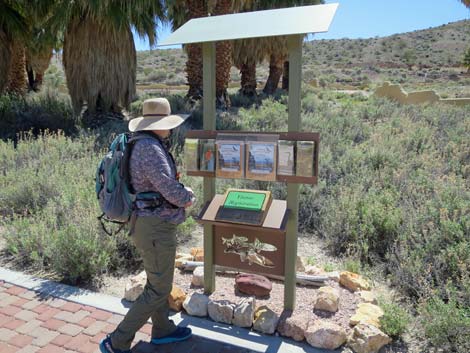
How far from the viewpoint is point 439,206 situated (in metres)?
4.93

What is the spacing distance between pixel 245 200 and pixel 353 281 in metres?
1.40

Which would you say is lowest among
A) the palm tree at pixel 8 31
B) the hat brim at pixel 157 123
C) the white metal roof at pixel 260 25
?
the hat brim at pixel 157 123

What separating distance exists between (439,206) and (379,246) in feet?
2.99

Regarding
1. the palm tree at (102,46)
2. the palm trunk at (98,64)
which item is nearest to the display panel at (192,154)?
the palm tree at (102,46)

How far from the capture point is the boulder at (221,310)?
3.45 meters

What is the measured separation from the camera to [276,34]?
2.89 meters

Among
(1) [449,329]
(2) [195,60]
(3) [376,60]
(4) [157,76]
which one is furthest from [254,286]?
(3) [376,60]

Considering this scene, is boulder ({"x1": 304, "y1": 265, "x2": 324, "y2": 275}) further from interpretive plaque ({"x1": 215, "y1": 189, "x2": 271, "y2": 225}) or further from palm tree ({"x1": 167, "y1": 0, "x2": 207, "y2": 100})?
palm tree ({"x1": 167, "y1": 0, "x2": 207, "y2": 100})

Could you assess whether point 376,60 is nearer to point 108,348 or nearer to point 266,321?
point 266,321

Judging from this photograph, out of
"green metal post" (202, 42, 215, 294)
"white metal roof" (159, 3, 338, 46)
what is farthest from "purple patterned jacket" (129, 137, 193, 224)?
"white metal roof" (159, 3, 338, 46)

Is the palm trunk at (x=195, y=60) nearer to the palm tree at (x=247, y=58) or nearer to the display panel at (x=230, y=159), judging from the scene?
the palm tree at (x=247, y=58)

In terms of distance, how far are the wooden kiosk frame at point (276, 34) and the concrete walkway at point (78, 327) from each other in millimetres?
459

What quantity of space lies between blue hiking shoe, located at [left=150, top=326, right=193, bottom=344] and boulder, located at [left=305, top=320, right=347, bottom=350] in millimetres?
940

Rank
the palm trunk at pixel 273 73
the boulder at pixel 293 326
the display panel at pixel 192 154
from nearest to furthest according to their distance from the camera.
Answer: the boulder at pixel 293 326 → the display panel at pixel 192 154 → the palm trunk at pixel 273 73
